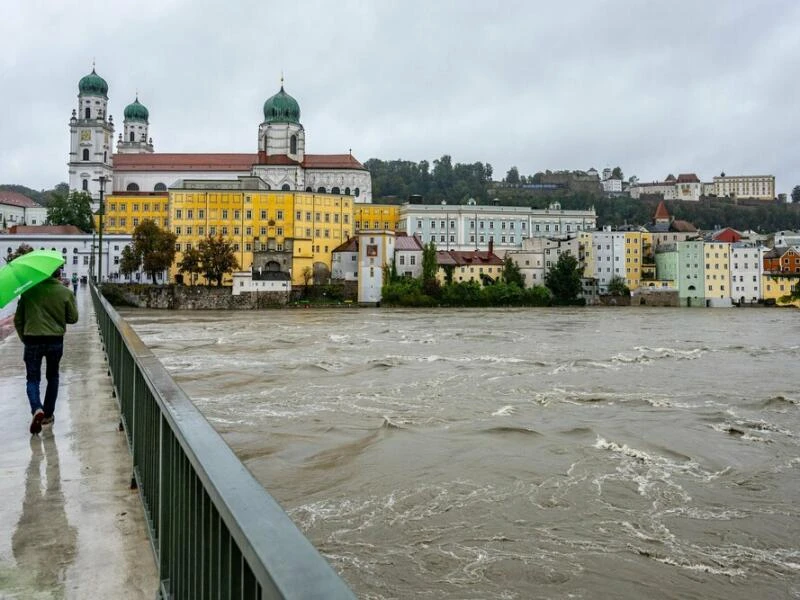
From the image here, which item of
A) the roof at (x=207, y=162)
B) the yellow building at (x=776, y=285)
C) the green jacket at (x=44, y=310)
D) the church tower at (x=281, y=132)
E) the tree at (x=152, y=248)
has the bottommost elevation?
the green jacket at (x=44, y=310)

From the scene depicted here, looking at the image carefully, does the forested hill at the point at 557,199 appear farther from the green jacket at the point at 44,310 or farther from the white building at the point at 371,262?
the green jacket at the point at 44,310

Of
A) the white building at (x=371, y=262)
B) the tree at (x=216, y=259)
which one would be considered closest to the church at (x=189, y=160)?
the white building at (x=371, y=262)

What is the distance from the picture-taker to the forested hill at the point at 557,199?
144 metres

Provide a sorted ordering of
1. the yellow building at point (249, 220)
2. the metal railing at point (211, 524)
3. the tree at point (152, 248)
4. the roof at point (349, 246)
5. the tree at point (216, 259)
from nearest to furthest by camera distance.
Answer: the metal railing at point (211, 524) → the tree at point (152, 248) → the tree at point (216, 259) → the roof at point (349, 246) → the yellow building at point (249, 220)

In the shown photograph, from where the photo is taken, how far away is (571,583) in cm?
723

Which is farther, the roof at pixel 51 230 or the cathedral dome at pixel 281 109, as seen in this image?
the cathedral dome at pixel 281 109

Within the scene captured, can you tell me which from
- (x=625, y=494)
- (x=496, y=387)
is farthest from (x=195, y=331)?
(x=625, y=494)

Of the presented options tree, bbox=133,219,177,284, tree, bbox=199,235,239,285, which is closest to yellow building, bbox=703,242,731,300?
tree, bbox=199,235,239,285

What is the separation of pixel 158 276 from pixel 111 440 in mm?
76325

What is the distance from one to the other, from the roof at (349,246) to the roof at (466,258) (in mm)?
9587

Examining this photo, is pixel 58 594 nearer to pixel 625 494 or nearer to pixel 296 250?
pixel 625 494

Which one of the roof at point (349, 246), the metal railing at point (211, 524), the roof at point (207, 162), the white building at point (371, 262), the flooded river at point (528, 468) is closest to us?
the metal railing at point (211, 524)

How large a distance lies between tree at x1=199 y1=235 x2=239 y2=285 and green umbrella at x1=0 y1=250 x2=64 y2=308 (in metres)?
66.9

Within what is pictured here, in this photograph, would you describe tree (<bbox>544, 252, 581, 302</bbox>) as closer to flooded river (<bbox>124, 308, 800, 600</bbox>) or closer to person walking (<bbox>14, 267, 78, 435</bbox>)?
flooded river (<bbox>124, 308, 800, 600</bbox>)
